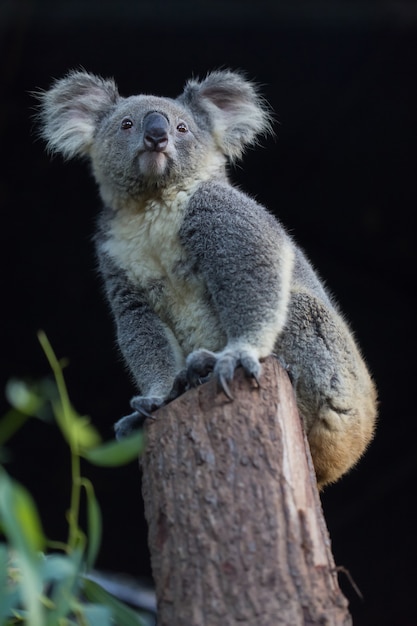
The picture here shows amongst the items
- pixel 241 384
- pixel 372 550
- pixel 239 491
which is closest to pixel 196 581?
pixel 239 491

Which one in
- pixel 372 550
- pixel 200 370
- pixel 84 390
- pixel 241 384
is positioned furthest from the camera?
pixel 84 390

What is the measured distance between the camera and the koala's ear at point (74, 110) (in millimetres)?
3914

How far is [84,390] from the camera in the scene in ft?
21.5

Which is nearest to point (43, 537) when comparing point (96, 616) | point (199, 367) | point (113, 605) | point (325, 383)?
point (96, 616)

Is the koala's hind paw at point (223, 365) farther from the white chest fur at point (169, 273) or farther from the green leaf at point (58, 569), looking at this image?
the green leaf at point (58, 569)

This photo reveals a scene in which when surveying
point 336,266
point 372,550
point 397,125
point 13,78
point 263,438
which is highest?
point 13,78

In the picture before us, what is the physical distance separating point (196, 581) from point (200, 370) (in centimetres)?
79

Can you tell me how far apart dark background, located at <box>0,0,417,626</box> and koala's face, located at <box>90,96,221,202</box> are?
183 centimetres

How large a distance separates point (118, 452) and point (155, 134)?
1.80 metres

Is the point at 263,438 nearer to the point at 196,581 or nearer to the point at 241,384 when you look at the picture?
the point at 241,384

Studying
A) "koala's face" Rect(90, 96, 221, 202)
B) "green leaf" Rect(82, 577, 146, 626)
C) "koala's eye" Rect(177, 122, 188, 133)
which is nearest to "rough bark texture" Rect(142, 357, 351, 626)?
"green leaf" Rect(82, 577, 146, 626)

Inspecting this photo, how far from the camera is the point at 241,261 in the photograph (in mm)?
3217

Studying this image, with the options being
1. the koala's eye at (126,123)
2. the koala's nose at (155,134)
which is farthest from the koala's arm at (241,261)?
the koala's eye at (126,123)

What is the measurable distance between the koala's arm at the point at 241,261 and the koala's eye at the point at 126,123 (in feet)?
1.49
